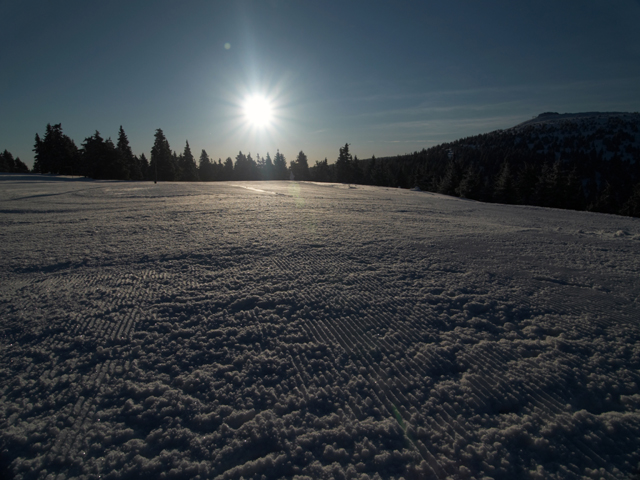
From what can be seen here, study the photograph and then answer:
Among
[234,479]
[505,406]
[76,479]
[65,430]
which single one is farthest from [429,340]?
[65,430]

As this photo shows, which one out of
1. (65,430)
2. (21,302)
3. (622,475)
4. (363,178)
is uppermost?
(363,178)

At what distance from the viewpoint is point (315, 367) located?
6.77 ft

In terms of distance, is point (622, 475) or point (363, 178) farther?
point (363, 178)

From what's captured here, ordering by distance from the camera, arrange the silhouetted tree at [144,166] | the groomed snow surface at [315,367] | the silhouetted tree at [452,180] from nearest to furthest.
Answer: the groomed snow surface at [315,367] → the silhouetted tree at [452,180] → the silhouetted tree at [144,166]

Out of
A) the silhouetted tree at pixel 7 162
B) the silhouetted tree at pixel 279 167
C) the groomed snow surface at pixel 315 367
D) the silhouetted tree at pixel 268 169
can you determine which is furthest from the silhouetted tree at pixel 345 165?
the silhouetted tree at pixel 7 162

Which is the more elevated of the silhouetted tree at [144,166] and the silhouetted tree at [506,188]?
the silhouetted tree at [144,166]

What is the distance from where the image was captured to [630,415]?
1696mm

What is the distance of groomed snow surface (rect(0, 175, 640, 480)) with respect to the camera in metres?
1.45

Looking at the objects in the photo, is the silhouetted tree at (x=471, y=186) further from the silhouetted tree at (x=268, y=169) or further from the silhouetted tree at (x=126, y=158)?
the silhouetted tree at (x=126, y=158)

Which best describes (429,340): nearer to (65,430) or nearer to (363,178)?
(65,430)

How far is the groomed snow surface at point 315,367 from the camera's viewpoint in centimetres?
145

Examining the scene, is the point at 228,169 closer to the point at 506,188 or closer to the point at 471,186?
the point at 471,186

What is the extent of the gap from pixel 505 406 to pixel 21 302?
14.9ft

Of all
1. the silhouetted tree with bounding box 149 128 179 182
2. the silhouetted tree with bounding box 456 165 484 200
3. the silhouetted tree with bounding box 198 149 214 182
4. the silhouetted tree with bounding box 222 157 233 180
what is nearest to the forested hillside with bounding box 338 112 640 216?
the silhouetted tree with bounding box 456 165 484 200
